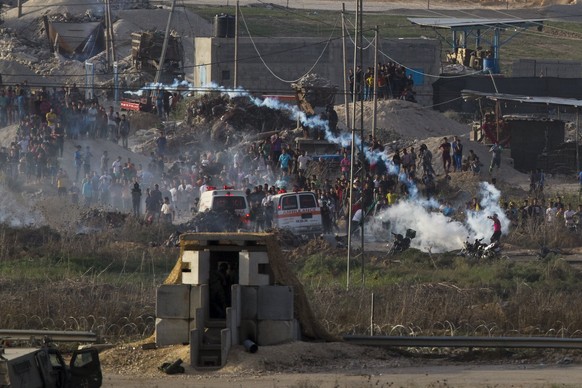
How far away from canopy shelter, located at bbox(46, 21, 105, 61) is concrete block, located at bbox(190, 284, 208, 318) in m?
50.7

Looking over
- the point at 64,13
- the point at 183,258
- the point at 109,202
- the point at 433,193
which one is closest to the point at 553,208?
the point at 433,193

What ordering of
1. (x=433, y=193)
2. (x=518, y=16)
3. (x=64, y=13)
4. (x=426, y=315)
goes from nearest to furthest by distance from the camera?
(x=426, y=315) < (x=433, y=193) < (x=64, y=13) < (x=518, y=16)

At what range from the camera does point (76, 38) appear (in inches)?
3012

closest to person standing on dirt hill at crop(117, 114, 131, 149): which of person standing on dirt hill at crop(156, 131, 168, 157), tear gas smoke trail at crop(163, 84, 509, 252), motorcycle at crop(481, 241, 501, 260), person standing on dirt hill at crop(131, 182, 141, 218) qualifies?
person standing on dirt hill at crop(156, 131, 168, 157)

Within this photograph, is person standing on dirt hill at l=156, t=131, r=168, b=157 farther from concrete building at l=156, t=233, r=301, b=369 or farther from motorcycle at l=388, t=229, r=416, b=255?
concrete building at l=156, t=233, r=301, b=369

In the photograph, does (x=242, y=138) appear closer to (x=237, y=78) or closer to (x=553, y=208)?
(x=237, y=78)

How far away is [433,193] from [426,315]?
684 inches

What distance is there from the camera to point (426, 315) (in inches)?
1141

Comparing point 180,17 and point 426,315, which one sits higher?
point 180,17

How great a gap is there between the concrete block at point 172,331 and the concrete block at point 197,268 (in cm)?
66

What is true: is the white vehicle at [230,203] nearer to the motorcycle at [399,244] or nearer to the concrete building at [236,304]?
the motorcycle at [399,244]

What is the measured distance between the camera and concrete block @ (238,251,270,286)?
25.2 metres

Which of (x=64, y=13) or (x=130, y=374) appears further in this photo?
(x=64, y=13)

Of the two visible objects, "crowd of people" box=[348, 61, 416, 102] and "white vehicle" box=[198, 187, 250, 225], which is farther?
"crowd of people" box=[348, 61, 416, 102]
